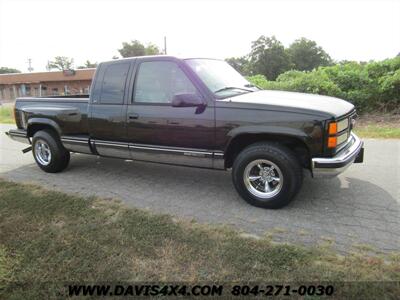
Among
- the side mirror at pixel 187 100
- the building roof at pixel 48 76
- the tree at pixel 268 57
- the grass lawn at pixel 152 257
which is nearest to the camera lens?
the grass lawn at pixel 152 257

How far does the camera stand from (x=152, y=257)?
10.4ft

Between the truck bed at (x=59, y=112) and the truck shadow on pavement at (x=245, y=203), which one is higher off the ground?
the truck bed at (x=59, y=112)

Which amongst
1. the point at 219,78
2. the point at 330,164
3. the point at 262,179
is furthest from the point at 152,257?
the point at 219,78

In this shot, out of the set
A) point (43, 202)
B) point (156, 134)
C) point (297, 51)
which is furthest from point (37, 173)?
point (297, 51)

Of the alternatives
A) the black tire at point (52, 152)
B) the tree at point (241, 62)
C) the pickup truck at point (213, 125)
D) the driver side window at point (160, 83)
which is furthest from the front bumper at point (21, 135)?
the tree at point (241, 62)

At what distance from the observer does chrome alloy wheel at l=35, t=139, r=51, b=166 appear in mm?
6117

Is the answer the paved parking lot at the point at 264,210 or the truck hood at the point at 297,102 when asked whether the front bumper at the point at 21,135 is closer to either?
the paved parking lot at the point at 264,210

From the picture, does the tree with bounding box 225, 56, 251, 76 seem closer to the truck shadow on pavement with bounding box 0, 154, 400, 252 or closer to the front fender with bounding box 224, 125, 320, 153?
the truck shadow on pavement with bounding box 0, 154, 400, 252

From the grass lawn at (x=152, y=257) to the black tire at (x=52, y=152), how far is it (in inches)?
78.6

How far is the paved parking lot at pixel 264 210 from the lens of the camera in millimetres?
3551

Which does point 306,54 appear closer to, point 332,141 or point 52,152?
point 52,152

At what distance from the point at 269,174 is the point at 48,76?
44.0 metres

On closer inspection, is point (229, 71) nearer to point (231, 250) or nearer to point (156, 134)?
point (156, 134)

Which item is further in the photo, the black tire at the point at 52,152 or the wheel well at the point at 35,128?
the wheel well at the point at 35,128
